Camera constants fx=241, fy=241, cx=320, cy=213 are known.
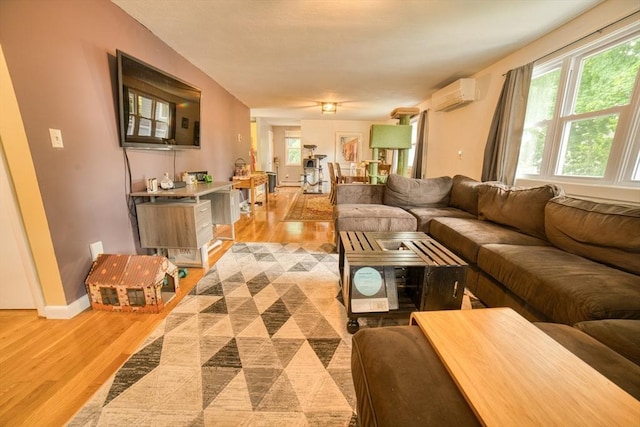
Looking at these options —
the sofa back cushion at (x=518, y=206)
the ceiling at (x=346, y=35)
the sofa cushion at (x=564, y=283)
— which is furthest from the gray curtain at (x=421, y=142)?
the sofa cushion at (x=564, y=283)

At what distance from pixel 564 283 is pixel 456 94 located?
3.15 meters

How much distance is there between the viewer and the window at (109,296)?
170 centimetres

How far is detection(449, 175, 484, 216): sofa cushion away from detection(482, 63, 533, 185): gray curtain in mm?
315

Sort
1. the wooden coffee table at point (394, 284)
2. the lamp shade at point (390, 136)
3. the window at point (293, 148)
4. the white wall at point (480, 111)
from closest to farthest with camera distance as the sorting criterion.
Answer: the wooden coffee table at point (394, 284) < the white wall at point (480, 111) < the lamp shade at point (390, 136) < the window at point (293, 148)

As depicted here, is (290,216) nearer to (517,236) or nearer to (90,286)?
(90,286)

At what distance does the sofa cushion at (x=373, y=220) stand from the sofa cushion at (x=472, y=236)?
304 millimetres

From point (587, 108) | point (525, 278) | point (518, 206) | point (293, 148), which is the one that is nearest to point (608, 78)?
point (587, 108)

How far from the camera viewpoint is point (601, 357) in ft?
2.45

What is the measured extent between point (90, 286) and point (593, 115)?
420 centimetres

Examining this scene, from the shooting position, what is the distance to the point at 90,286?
5.60ft

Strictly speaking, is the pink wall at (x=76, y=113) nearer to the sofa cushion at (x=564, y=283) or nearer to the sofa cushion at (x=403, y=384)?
the sofa cushion at (x=403, y=384)

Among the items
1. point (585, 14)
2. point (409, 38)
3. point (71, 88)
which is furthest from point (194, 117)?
point (585, 14)

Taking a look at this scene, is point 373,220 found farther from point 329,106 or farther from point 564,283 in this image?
point 329,106

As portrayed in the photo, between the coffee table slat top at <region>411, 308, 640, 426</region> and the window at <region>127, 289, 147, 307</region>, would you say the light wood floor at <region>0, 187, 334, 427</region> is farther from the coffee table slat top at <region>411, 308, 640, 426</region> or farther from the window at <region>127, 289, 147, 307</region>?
the coffee table slat top at <region>411, 308, 640, 426</region>
